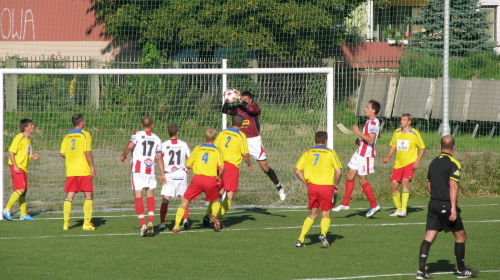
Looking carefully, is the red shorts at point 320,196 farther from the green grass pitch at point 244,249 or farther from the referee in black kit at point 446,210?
the referee in black kit at point 446,210

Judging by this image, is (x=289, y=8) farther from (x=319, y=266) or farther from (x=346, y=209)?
(x=319, y=266)

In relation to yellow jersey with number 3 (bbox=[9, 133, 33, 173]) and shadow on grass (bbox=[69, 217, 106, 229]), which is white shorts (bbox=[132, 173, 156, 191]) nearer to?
shadow on grass (bbox=[69, 217, 106, 229])

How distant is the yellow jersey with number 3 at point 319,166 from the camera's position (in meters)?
9.19

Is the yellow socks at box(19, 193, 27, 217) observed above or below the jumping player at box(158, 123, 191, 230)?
below

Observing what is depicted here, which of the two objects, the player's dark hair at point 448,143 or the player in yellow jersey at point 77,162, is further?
the player in yellow jersey at point 77,162

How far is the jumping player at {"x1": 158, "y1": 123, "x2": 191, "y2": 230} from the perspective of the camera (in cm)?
1082

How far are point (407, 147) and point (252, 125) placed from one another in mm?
2989

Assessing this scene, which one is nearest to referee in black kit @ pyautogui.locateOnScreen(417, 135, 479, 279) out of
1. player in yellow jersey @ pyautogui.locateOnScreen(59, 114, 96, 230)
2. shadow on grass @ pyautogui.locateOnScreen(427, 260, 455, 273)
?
shadow on grass @ pyautogui.locateOnScreen(427, 260, 455, 273)

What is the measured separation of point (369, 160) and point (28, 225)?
234 inches

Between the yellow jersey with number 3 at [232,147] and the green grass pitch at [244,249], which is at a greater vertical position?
the yellow jersey with number 3 at [232,147]

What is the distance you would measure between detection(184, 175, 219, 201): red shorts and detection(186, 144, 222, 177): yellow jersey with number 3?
0.25 ft

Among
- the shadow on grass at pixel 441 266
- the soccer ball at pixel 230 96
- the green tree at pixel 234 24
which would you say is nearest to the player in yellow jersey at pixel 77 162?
the soccer ball at pixel 230 96

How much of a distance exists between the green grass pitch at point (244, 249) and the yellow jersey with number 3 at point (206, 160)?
983 millimetres

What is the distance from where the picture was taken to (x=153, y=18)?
2056 cm
